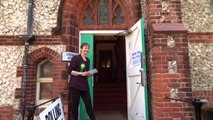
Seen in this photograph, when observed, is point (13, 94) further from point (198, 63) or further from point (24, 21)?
point (198, 63)

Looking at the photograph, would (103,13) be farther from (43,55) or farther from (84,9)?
(43,55)

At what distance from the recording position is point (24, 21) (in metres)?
4.85

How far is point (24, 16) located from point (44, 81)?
1.68m

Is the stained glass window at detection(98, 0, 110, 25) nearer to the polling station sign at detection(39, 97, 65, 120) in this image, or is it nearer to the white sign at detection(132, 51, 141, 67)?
the white sign at detection(132, 51, 141, 67)

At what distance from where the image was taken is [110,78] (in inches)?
516

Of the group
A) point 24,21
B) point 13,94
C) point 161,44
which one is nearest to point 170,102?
point 161,44

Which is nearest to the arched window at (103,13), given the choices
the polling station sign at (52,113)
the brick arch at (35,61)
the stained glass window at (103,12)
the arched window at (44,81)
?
the stained glass window at (103,12)

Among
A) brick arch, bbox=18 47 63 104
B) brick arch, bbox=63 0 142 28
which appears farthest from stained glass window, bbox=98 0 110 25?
brick arch, bbox=18 47 63 104

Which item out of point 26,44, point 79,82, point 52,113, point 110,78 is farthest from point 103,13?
point 110,78

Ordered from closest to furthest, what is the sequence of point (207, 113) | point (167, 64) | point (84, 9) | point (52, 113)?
1. point (52, 113)
2. point (207, 113)
3. point (167, 64)
4. point (84, 9)

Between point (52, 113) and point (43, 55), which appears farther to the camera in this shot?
point (43, 55)

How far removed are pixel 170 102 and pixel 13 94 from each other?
347 centimetres

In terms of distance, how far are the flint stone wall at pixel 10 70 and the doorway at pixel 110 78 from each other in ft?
8.67

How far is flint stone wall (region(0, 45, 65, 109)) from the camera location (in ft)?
14.8
